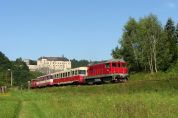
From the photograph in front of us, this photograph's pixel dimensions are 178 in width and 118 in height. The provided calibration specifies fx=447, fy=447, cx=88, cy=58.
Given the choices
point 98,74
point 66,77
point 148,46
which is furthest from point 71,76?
point 148,46

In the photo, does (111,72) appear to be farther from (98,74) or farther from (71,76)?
(71,76)

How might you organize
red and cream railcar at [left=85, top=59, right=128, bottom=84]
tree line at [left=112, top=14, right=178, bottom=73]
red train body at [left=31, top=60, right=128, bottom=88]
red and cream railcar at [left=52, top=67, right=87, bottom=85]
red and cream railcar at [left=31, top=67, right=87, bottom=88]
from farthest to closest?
1. tree line at [left=112, top=14, right=178, bottom=73]
2. red and cream railcar at [left=31, top=67, right=87, bottom=88]
3. red and cream railcar at [left=52, top=67, right=87, bottom=85]
4. red train body at [left=31, top=60, right=128, bottom=88]
5. red and cream railcar at [left=85, top=59, right=128, bottom=84]

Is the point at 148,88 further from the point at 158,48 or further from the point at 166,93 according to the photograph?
the point at 158,48

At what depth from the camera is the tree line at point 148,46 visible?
90125mm

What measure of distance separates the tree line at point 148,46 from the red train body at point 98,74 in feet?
67.4

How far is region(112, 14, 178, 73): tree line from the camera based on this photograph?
296ft

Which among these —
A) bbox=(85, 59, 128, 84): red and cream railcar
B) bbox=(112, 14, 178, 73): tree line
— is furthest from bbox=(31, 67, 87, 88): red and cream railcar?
bbox=(112, 14, 178, 73): tree line

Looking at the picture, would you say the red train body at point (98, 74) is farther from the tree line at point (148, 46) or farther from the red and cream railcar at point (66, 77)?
the tree line at point (148, 46)

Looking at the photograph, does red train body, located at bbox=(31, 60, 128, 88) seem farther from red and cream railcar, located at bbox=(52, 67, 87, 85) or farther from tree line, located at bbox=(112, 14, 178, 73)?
tree line, located at bbox=(112, 14, 178, 73)

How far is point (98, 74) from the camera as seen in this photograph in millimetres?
59438

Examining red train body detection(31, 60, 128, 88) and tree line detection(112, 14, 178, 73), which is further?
tree line detection(112, 14, 178, 73)

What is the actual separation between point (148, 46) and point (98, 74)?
35352 millimetres

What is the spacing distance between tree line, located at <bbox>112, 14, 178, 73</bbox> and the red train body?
20.5m

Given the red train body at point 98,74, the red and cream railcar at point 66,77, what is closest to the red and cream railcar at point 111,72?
the red train body at point 98,74
